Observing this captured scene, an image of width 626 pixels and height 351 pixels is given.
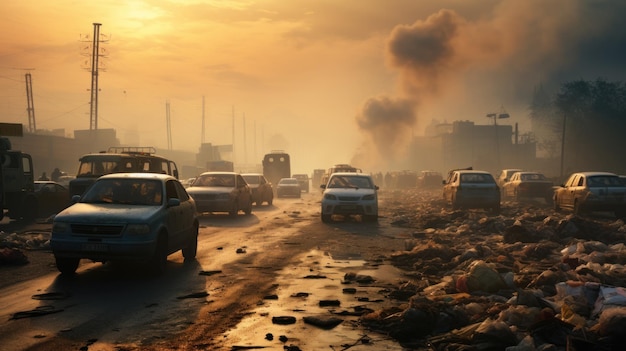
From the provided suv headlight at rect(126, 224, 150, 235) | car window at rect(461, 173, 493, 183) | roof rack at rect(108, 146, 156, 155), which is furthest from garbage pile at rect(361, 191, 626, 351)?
roof rack at rect(108, 146, 156, 155)

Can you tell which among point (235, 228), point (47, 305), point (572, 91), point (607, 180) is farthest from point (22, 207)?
point (572, 91)

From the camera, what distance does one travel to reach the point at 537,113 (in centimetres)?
12281

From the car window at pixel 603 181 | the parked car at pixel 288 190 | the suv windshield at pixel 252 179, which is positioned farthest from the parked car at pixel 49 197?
the parked car at pixel 288 190

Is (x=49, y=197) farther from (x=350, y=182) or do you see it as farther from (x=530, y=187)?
(x=530, y=187)

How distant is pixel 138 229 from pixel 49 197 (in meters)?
17.1

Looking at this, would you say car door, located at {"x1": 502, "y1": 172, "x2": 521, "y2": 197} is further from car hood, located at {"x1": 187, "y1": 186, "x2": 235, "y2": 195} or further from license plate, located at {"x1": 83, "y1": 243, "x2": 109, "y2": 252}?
license plate, located at {"x1": 83, "y1": 243, "x2": 109, "y2": 252}

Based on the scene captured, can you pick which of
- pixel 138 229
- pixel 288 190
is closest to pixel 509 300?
pixel 138 229

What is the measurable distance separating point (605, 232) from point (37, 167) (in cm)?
7683

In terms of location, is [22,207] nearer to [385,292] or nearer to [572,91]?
[385,292]

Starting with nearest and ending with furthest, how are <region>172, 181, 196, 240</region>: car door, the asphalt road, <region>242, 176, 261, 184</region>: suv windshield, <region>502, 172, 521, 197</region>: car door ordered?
the asphalt road
<region>172, 181, 196, 240</region>: car door
<region>242, 176, 261, 184</region>: suv windshield
<region>502, 172, 521, 197</region>: car door

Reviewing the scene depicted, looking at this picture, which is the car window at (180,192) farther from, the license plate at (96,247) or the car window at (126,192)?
the license plate at (96,247)

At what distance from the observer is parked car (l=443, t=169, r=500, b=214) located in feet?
86.8

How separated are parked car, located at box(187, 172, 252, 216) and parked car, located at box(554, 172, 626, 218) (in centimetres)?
1329

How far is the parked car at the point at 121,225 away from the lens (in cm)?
1009
